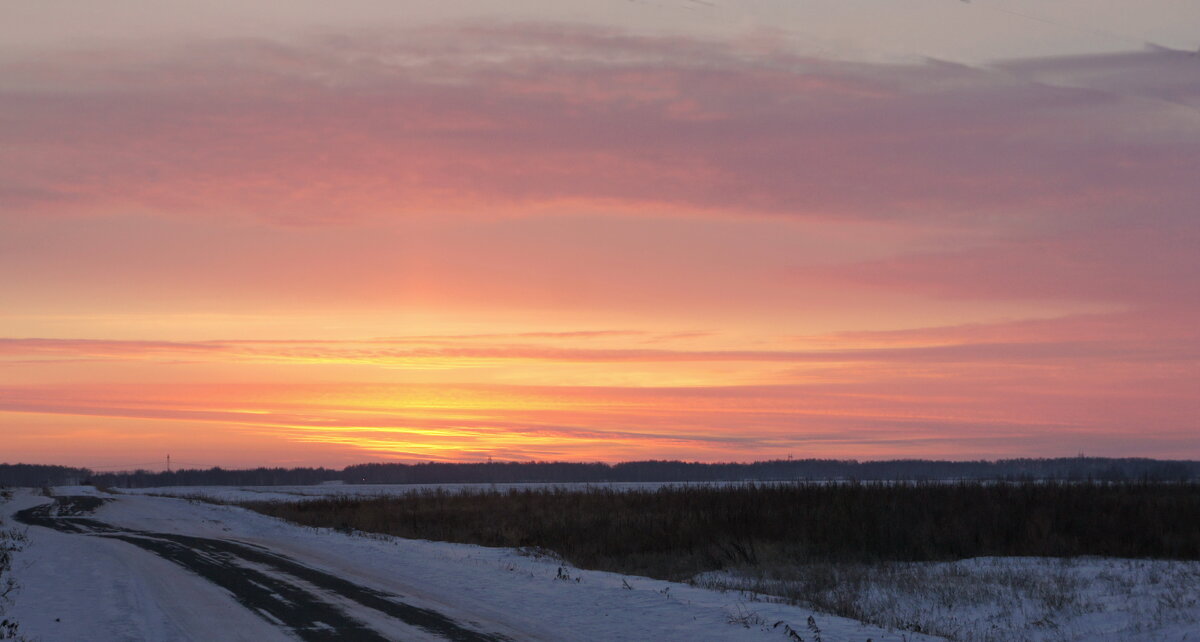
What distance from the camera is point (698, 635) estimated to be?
42.6 ft

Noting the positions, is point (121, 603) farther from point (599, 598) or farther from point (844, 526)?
point (844, 526)

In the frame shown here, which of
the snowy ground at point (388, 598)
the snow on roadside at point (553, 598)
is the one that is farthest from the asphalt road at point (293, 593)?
the snow on roadside at point (553, 598)

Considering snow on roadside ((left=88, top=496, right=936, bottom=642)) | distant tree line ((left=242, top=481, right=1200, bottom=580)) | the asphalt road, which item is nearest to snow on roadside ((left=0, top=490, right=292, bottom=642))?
the asphalt road

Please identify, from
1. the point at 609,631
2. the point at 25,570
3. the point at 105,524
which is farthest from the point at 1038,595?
the point at 105,524

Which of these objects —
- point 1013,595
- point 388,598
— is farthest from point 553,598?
point 1013,595

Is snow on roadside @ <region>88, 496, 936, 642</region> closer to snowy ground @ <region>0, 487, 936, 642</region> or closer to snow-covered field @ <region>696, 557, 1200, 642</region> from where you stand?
snowy ground @ <region>0, 487, 936, 642</region>

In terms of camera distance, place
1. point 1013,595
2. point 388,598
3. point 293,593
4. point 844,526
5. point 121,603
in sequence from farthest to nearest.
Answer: point 844,526, point 1013,595, point 293,593, point 388,598, point 121,603

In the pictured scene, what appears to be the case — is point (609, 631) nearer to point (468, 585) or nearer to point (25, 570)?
point (468, 585)

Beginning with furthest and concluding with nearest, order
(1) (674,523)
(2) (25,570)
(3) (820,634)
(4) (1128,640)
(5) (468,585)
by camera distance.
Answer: (1) (674,523), (2) (25,570), (5) (468,585), (4) (1128,640), (3) (820,634)

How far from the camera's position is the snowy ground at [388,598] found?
41.9ft

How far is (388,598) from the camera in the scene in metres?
15.7

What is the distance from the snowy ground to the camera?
12.8 meters

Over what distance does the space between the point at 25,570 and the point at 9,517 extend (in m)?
26.3

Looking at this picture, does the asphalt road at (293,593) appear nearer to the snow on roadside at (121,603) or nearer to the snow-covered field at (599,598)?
the snow-covered field at (599,598)
